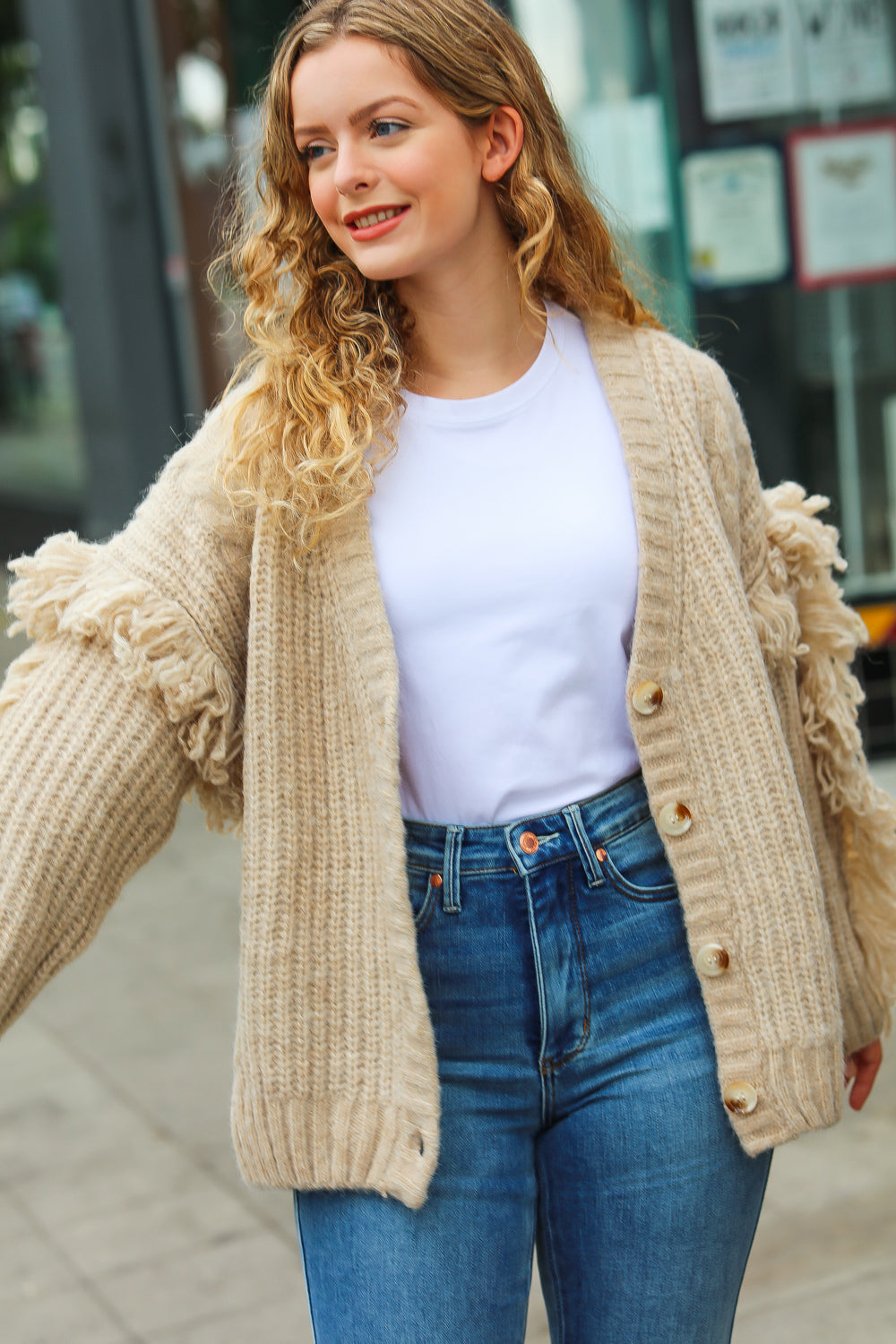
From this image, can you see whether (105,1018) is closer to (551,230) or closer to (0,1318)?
(0,1318)

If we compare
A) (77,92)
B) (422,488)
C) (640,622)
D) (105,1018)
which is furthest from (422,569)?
(77,92)

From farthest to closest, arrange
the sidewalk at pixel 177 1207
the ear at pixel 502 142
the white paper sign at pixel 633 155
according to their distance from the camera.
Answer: the white paper sign at pixel 633 155 → the sidewalk at pixel 177 1207 → the ear at pixel 502 142

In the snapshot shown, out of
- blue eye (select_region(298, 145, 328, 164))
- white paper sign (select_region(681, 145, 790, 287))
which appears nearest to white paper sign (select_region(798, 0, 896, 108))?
white paper sign (select_region(681, 145, 790, 287))

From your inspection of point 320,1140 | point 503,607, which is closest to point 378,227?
point 503,607

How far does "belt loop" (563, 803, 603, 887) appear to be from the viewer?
5.76 ft

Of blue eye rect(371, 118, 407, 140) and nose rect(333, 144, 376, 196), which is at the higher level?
blue eye rect(371, 118, 407, 140)

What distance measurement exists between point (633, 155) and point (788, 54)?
1.78 feet

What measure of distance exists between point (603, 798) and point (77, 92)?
5586 millimetres

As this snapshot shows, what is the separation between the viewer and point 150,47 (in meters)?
6.59

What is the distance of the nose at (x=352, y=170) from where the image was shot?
174 centimetres

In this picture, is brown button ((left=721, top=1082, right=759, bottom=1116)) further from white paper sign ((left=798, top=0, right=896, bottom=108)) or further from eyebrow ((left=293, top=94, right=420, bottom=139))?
white paper sign ((left=798, top=0, right=896, bottom=108))

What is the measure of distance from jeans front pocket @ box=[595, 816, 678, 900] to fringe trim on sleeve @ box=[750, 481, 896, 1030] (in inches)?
11.6

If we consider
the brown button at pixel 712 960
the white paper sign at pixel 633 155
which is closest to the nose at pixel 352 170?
the brown button at pixel 712 960

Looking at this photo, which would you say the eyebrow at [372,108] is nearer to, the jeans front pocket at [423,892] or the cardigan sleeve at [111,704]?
the cardigan sleeve at [111,704]
